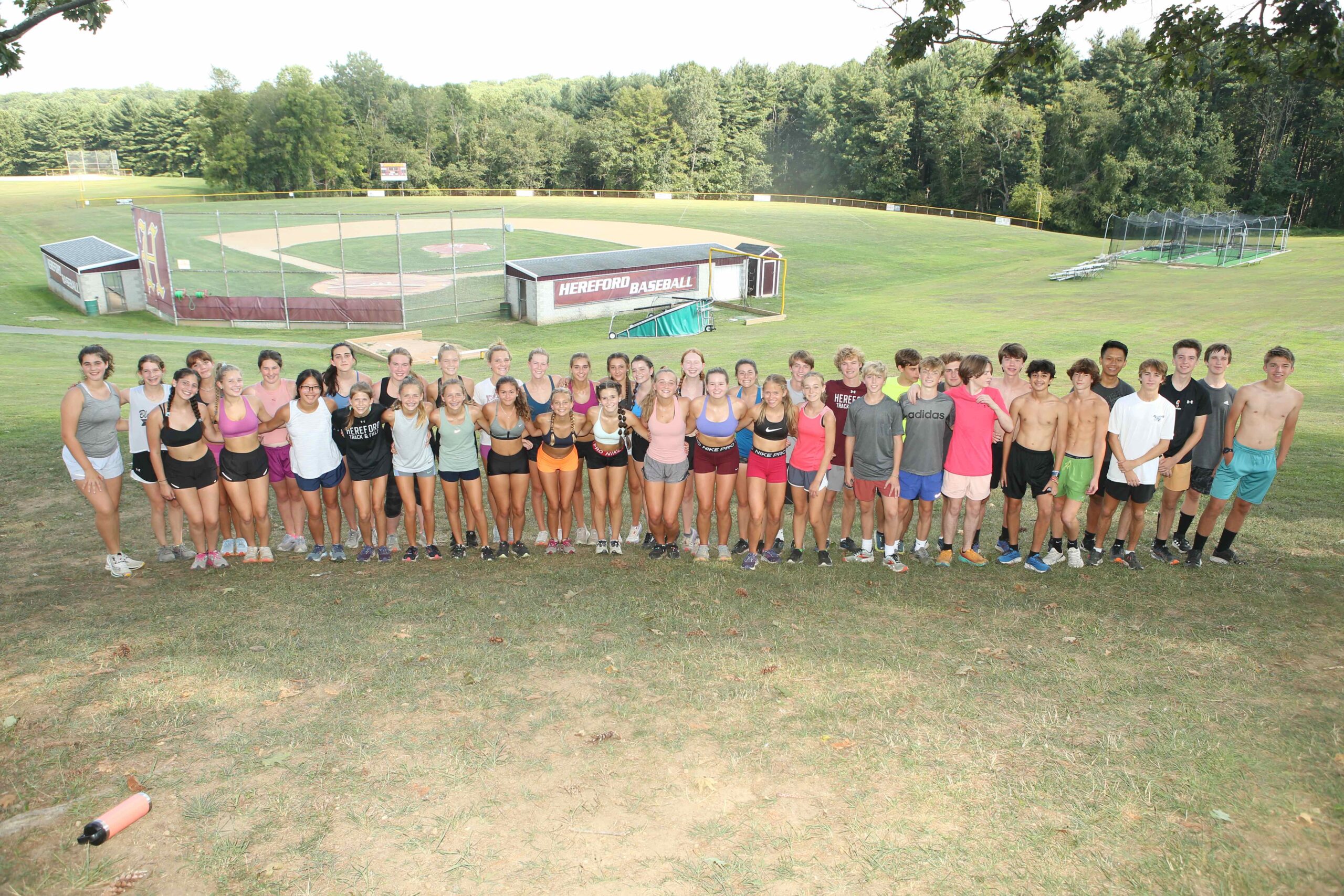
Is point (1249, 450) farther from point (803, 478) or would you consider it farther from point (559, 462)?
point (559, 462)

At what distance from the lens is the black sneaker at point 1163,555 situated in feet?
25.4

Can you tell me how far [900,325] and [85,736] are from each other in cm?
2558

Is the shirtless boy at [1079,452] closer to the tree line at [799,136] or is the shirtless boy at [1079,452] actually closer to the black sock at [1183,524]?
the black sock at [1183,524]

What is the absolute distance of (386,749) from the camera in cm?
482

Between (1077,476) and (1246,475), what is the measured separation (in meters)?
1.55

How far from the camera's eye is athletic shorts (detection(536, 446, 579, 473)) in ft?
26.1

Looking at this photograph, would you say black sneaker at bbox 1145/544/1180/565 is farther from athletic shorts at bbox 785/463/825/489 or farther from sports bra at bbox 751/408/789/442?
sports bra at bbox 751/408/789/442

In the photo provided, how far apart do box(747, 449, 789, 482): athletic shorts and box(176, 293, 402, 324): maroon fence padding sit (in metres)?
23.6

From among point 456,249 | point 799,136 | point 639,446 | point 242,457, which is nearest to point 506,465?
point 639,446

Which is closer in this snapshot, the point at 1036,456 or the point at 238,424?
the point at 238,424

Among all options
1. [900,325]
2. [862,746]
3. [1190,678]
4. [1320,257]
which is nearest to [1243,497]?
[1190,678]

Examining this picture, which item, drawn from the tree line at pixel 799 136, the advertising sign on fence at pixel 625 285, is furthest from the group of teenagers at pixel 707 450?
the tree line at pixel 799 136

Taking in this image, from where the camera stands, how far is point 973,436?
762 centimetres

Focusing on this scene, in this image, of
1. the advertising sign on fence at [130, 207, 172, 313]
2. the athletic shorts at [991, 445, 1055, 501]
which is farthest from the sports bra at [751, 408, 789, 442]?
the advertising sign on fence at [130, 207, 172, 313]
